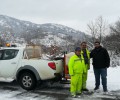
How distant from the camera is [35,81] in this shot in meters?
9.52

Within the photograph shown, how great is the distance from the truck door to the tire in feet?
1.54

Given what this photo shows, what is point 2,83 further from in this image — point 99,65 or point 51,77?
point 99,65

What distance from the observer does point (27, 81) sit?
31.5 feet

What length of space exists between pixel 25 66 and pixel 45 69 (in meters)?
0.82

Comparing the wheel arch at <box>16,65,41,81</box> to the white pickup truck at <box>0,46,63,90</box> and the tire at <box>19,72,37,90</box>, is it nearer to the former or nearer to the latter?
the white pickup truck at <box>0,46,63,90</box>

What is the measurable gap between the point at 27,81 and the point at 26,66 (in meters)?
0.54

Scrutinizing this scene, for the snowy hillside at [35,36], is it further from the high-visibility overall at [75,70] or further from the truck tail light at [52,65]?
the high-visibility overall at [75,70]

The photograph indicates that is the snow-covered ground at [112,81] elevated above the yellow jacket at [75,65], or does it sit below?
below

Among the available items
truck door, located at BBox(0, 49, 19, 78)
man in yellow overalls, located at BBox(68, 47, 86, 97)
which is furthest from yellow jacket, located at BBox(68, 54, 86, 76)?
truck door, located at BBox(0, 49, 19, 78)

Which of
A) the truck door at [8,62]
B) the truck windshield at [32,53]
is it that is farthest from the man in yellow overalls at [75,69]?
the truck door at [8,62]

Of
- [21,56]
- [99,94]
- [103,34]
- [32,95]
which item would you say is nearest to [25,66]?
[21,56]

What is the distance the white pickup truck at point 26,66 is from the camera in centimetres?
923

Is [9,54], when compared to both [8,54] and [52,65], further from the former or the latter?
[52,65]

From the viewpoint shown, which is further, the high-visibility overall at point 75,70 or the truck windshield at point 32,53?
the truck windshield at point 32,53
